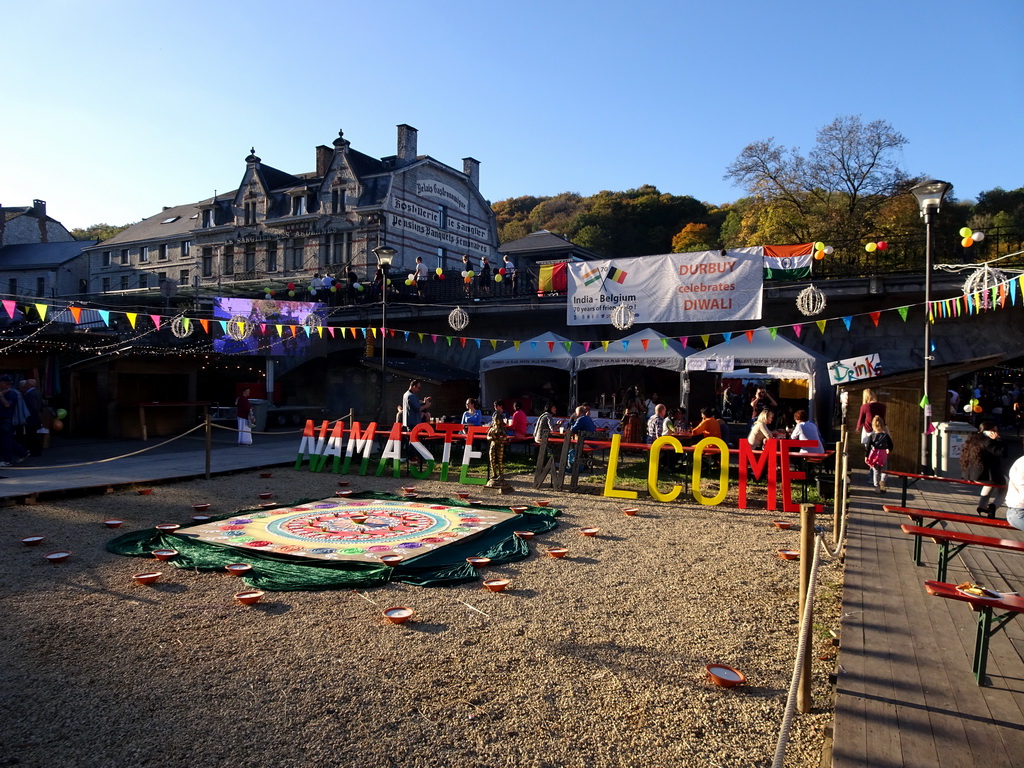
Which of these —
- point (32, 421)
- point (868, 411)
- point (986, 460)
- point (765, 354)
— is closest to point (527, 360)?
point (765, 354)

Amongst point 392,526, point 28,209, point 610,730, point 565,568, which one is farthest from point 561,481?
point 28,209

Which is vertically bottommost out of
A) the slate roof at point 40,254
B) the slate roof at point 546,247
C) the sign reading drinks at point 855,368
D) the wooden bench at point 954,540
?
the wooden bench at point 954,540

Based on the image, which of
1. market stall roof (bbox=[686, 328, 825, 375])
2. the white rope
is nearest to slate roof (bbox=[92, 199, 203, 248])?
market stall roof (bbox=[686, 328, 825, 375])

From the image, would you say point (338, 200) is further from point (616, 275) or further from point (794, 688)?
point (794, 688)

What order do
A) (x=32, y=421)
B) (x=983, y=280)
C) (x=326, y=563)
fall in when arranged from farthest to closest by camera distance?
(x=32, y=421)
(x=983, y=280)
(x=326, y=563)

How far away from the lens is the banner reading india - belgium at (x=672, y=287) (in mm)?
16766

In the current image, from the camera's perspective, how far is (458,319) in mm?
21562

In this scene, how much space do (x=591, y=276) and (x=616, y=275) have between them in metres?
0.74

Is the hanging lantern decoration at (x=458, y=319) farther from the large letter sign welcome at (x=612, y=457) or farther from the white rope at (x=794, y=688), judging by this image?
the white rope at (x=794, y=688)

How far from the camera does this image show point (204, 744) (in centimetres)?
339

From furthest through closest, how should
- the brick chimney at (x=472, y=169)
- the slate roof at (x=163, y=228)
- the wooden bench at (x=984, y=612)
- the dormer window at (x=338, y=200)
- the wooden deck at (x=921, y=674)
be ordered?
1. the slate roof at (x=163, y=228)
2. the brick chimney at (x=472, y=169)
3. the dormer window at (x=338, y=200)
4. the wooden bench at (x=984, y=612)
5. the wooden deck at (x=921, y=674)

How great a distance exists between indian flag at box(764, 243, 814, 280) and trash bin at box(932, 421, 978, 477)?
588 centimetres

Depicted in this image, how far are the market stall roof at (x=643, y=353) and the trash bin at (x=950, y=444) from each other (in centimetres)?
601

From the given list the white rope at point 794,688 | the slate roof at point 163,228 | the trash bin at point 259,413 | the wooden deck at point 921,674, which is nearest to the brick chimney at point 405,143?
the slate roof at point 163,228
